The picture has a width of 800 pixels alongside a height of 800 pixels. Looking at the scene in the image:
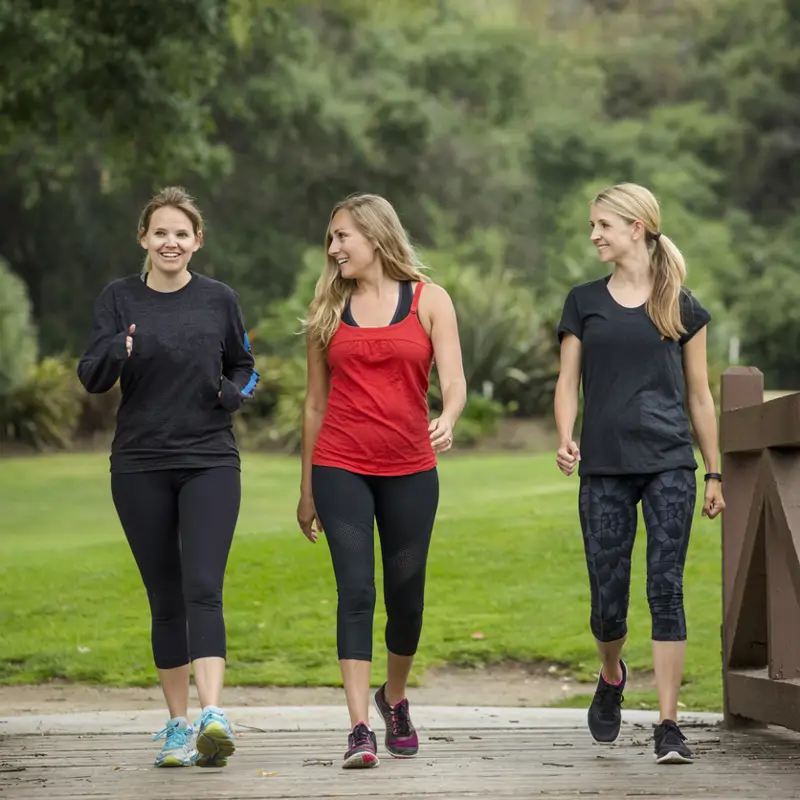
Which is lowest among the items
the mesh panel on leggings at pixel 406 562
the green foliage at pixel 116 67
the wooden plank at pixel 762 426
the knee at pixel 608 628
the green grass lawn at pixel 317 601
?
the green grass lawn at pixel 317 601

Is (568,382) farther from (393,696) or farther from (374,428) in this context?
(393,696)

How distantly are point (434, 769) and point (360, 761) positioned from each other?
0.82 feet

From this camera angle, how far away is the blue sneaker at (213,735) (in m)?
5.44

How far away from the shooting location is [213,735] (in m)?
5.44

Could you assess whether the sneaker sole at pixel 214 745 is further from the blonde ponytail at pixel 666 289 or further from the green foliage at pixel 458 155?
the green foliage at pixel 458 155

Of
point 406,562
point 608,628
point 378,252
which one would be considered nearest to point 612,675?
point 608,628

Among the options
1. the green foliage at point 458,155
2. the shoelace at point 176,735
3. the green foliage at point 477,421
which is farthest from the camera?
the green foliage at point 458,155

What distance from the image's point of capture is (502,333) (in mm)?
22547

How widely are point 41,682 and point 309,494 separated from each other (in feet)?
14.9

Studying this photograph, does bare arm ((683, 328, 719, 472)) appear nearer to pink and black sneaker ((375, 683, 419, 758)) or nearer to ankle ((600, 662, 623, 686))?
ankle ((600, 662, 623, 686))

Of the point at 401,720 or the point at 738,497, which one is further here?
the point at 738,497

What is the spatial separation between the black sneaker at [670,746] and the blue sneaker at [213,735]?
1.47 metres

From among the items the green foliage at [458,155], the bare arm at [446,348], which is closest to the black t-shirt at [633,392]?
the bare arm at [446,348]

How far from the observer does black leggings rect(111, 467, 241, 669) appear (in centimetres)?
572
